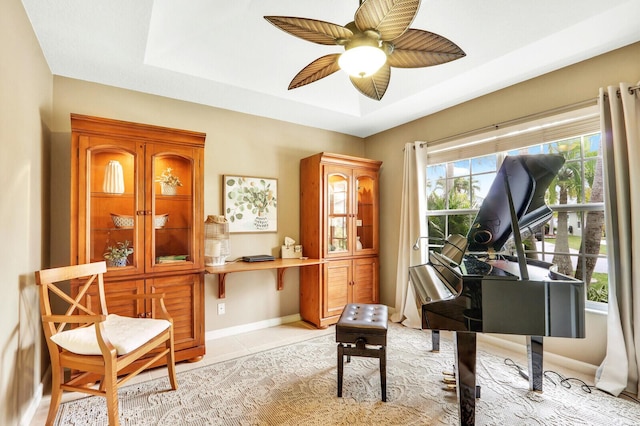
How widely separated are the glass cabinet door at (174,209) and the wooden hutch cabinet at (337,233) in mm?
1392

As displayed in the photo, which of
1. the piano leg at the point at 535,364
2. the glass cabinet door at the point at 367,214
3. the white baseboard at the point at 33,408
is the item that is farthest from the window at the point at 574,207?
the white baseboard at the point at 33,408

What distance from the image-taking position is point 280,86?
2.92 metres

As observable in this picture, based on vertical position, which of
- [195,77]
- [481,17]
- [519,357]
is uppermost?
[481,17]

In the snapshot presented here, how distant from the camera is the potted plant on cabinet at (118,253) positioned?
7.96 feet

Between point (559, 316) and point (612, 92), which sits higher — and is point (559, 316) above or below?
below

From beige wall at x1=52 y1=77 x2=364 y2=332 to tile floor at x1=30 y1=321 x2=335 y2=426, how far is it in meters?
0.17

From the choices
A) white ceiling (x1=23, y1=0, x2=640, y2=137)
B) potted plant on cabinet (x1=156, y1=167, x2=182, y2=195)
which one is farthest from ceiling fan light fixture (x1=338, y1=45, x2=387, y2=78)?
potted plant on cabinet (x1=156, y1=167, x2=182, y2=195)

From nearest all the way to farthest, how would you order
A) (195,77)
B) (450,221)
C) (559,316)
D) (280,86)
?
(559,316), (195,77), (280,86), (450,221)

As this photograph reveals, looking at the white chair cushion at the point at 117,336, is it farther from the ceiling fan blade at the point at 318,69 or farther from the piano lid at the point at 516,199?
the piano lid at the point at 516,199

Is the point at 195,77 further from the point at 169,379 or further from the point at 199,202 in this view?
the point at 169,379

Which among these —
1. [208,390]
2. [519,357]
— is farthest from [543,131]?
[208,390]

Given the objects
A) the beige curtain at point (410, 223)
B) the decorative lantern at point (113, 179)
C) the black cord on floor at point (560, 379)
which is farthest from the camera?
the beige curtain at point (410, 223)

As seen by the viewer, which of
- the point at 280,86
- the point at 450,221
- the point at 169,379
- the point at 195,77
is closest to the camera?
the point at 169,379

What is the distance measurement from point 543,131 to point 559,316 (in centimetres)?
171
